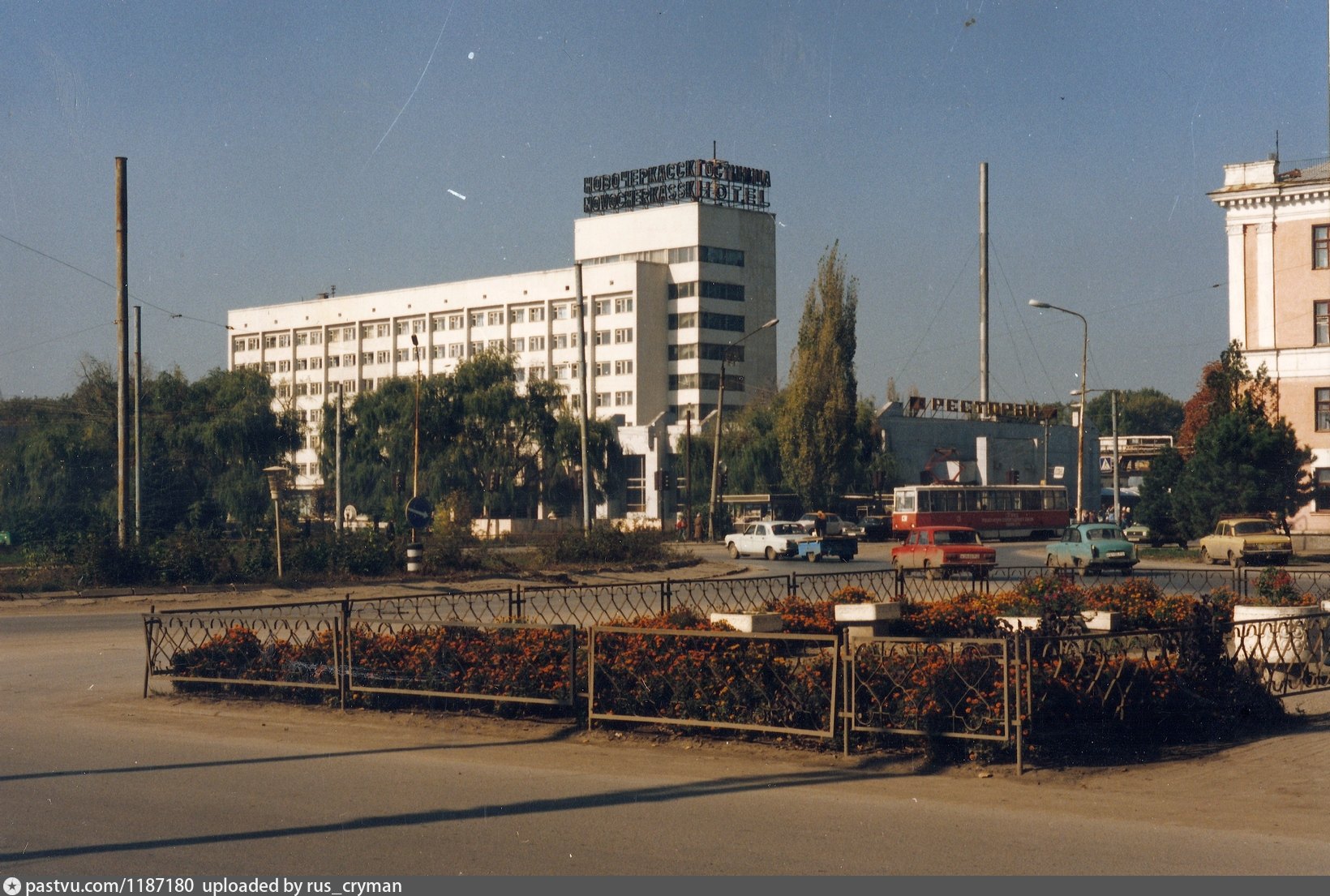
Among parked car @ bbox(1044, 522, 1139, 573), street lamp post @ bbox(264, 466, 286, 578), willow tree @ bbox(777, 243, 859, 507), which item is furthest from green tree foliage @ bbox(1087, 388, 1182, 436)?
street lamp post @ bbox(264, 466, 286, 578)

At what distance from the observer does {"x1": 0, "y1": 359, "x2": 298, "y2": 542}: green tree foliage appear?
5322cm

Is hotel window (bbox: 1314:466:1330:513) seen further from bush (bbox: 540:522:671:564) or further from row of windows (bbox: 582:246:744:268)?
row of windows (bbox: 582:246:744:268)

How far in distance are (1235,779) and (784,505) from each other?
6108 centimetres

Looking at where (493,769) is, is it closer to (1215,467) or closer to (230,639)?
(230,639)

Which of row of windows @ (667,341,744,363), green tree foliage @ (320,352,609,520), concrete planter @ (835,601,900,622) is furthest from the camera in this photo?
row of windows @ (667,341,744,363)

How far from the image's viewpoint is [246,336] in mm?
115625

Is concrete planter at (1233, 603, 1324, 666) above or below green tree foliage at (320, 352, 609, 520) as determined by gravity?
below

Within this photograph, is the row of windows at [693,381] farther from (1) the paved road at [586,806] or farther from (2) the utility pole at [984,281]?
(1) the paved road at [586,806]

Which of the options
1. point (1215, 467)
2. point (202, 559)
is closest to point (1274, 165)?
point (1215, 467)

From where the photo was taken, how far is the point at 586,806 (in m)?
8.15

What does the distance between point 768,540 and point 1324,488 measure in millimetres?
24367

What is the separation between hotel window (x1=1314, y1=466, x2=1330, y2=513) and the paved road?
147 feet

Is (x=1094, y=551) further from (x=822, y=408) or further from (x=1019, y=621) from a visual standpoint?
(x=822, y=408)

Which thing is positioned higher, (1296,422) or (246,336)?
(246,336)
